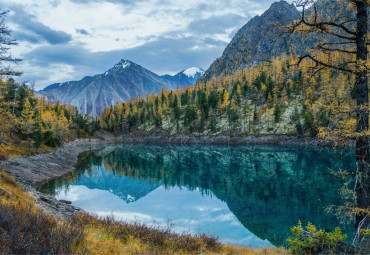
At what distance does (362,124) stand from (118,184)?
1964 inches

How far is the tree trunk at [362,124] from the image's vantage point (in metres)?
9.05

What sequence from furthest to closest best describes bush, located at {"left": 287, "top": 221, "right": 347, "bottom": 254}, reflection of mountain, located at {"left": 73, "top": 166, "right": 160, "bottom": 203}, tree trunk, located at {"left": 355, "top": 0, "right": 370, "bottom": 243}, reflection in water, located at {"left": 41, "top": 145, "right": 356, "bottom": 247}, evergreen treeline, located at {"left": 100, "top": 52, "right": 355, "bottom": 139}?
evergreen treeline, located at {"left": 100, "top": 52, "right": 355, "bottom": 139}
reflection of mountain, located at {"left": 73, "top": 166, "right": 160, "bottom": 203}
reflection in water, located at {"left": 41, "top": 145, "right": 356, "bottom": 247}
tree trunk, located at {"left": 355, "top": 0, "right": 370, "bottom": 243}
bush, located at {"left": 287, "top": 221, "right": 347, "bottom": 254}

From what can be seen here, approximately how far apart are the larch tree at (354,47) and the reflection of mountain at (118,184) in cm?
3421

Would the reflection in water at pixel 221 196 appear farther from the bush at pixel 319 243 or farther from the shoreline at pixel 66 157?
the bush at pixel 319 243

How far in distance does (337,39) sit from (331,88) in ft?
426

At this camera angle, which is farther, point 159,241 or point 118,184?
point 118,184

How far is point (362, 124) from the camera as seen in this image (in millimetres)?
9164

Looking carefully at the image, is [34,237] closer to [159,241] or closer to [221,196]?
[159,241]

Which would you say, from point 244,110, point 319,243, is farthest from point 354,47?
point 244,110

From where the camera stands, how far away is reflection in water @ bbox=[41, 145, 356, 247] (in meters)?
24.4

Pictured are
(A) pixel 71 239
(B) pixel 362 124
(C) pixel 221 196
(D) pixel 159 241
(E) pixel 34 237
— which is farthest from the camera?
(C) pixel 221 196

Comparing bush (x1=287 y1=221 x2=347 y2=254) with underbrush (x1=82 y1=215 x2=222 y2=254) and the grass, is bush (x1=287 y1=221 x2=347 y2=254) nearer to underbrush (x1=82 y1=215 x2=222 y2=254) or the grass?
the grass

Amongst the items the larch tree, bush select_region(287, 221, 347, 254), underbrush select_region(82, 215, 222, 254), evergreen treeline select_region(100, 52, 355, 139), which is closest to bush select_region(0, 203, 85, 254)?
underbrush select_region(82, 215, 222, 254)

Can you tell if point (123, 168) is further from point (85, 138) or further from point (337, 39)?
point (85, 138)
